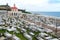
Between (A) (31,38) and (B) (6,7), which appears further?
(B) (6,7)

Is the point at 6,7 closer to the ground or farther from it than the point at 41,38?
closer to the ground

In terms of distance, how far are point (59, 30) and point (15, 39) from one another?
5287 mm

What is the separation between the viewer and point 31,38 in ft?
40.9

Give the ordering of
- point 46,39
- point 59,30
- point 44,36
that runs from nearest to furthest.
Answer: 1. point 46,39
2. point 44,36
3. point 59,30

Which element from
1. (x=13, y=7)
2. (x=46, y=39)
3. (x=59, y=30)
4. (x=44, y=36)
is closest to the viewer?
(x=46, y=39)

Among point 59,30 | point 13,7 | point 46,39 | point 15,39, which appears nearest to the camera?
point 15,39

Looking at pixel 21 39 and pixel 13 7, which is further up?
pixel 21 39

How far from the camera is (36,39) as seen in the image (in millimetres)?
12562

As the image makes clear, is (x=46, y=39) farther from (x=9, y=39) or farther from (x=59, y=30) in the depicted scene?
(x=59, y=30)

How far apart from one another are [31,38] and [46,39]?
892mm

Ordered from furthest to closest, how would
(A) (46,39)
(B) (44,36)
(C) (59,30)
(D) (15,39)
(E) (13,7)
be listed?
(E) (13,7) → (C) (59,30) → (B) (44,36) → (A) (46,39) → (D) (15,39)

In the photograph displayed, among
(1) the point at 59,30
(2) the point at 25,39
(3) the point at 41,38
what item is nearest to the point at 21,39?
(2) the point at 25,39

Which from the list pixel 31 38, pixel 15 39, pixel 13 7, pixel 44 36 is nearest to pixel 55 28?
pixel 44 36

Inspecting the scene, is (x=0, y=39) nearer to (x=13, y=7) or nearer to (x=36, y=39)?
(x=36, y=39)
